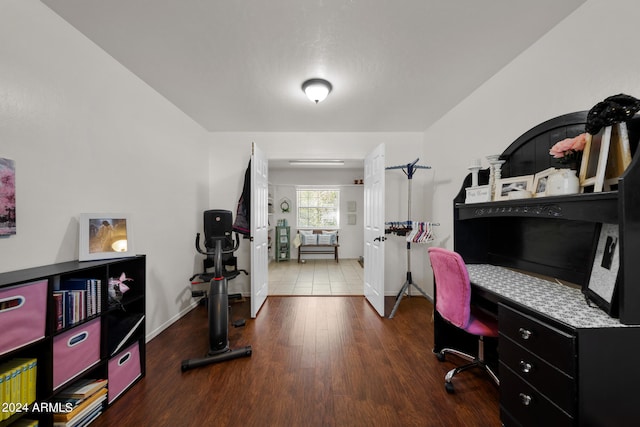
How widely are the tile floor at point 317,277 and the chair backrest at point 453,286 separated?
207 cm

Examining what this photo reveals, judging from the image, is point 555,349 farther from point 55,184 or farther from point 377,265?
point 55,184

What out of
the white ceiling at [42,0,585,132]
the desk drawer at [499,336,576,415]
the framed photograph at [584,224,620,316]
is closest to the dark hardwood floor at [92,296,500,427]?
the desk drawer at [499,336,576,415]

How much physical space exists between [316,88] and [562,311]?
2.34 m

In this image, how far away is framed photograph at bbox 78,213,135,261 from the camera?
1556 mm

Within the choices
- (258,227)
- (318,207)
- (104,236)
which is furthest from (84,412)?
(318,207)

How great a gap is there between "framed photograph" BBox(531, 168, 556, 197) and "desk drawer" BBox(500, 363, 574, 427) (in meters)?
1.04

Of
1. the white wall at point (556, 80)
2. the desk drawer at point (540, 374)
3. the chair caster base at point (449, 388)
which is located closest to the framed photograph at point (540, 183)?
the white wall at point (556, 80)

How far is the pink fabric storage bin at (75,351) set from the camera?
4.02 feet

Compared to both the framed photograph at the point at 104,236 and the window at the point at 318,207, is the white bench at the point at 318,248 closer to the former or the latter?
the window at the point at 318,207

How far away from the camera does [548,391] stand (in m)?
1.01

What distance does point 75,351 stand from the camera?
4.30 ft

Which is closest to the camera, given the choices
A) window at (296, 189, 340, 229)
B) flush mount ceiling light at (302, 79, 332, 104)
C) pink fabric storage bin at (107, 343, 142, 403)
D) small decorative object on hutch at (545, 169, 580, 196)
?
small decorative object on hutch at (545, 169, 580, 196)

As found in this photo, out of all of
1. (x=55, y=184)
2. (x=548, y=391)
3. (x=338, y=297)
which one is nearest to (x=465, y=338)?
(x=548, y=391)

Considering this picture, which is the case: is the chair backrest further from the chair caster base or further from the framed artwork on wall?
the framed artwork on wall
